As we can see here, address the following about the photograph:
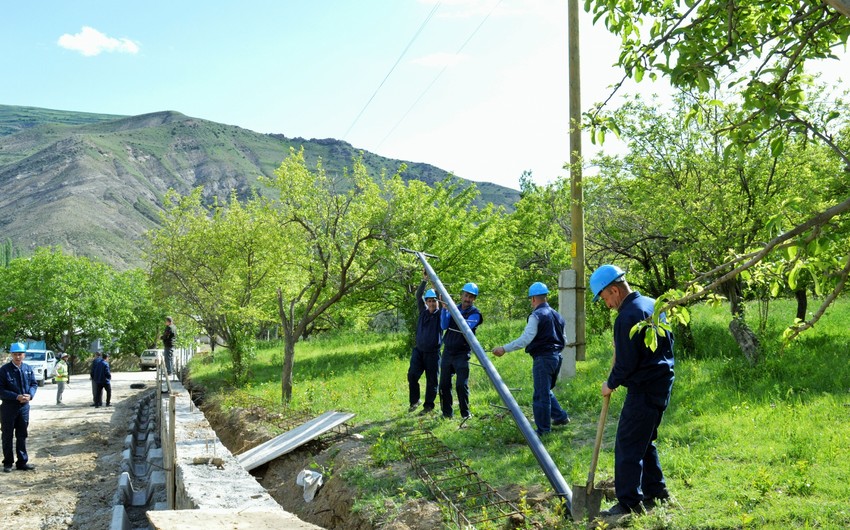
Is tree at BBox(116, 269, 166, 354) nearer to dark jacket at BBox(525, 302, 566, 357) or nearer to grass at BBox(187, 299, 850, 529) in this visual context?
grass at BBox(187, 299, 850, 529)

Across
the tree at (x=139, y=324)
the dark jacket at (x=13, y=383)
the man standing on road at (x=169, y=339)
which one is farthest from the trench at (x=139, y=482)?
the tree at (x=139, y=324)

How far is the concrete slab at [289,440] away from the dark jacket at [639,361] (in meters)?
5.07

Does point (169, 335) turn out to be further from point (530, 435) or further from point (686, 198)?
point (530, 435)

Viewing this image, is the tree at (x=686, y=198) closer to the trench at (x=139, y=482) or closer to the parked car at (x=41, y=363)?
the trench at (x=139, y=482)

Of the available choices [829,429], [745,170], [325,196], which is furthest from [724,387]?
[325,196]

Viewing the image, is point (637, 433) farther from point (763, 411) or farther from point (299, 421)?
point (299, 421)

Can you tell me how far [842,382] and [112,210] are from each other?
164842 mm

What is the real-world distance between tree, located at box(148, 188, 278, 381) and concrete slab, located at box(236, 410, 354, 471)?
812 cm

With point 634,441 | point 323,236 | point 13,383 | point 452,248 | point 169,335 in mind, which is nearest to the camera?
point 634,441

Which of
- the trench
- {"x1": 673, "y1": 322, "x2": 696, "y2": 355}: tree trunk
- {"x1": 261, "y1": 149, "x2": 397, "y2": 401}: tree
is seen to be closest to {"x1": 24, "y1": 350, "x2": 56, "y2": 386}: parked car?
the trench

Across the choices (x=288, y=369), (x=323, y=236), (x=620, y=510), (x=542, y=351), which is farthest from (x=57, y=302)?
(x=620, y=510)

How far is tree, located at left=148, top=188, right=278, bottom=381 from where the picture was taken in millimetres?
17453

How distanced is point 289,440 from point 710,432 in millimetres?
5301

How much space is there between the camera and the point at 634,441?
479cm
